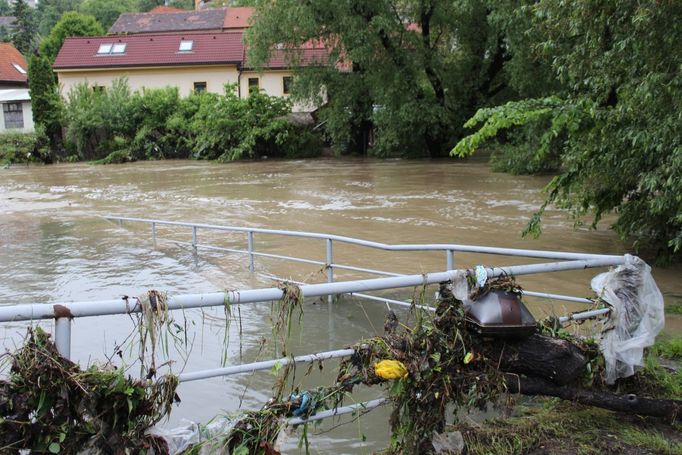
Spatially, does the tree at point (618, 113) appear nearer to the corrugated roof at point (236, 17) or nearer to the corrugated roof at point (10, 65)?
the corrugated roof at point (10, 65)

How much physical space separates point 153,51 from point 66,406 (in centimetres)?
4884

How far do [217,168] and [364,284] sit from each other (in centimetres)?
3109

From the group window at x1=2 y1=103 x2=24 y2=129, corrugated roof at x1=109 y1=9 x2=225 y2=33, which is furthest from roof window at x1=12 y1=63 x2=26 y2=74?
window at x1=2 y1=103 x2=24 y2=129

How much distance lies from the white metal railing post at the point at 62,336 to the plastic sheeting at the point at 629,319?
3.07m

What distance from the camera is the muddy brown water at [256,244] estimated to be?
259 inches

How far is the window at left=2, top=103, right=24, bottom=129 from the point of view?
162 feet

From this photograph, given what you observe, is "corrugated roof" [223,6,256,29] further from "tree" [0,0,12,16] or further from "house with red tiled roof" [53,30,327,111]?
"tree" [0,0,12,16]

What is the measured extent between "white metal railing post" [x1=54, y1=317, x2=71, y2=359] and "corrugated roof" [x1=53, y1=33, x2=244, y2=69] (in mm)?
46157

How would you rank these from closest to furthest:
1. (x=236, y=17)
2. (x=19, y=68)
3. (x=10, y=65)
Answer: (x=10, y=65) → (x=19, y=68) → (x=236, y=17)

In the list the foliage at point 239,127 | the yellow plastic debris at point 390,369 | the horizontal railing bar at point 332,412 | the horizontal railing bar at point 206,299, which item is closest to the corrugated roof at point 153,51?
the foliage at point 239,127

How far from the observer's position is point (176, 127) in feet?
132

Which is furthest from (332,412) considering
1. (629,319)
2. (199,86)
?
(199,86)

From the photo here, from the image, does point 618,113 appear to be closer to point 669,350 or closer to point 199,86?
point 669,350

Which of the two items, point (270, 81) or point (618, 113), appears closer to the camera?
point (618, 113)
